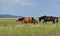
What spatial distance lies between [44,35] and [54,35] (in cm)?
77

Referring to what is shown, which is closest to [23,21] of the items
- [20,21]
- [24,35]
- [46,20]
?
[20,21]

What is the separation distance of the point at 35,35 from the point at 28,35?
54 centimetres

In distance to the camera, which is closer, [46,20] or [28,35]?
[28,35]

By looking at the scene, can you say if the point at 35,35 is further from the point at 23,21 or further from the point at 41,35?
the point at 23,21

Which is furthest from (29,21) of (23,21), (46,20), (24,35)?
(24,35)

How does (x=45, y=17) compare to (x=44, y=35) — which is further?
(x=45, y=17)

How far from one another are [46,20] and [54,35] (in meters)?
18.7

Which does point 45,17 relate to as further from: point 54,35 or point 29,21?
point 54,35

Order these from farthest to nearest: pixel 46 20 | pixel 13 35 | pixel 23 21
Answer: pixel 46 20, pixel 23 21, pixel 13 35

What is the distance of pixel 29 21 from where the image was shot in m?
30.2

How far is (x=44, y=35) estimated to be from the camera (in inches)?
619

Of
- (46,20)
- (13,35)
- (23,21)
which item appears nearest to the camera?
(13,35)

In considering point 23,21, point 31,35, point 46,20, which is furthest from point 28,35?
point 46,20

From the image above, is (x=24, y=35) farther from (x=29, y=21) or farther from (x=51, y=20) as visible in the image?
(x=51, y=20)
